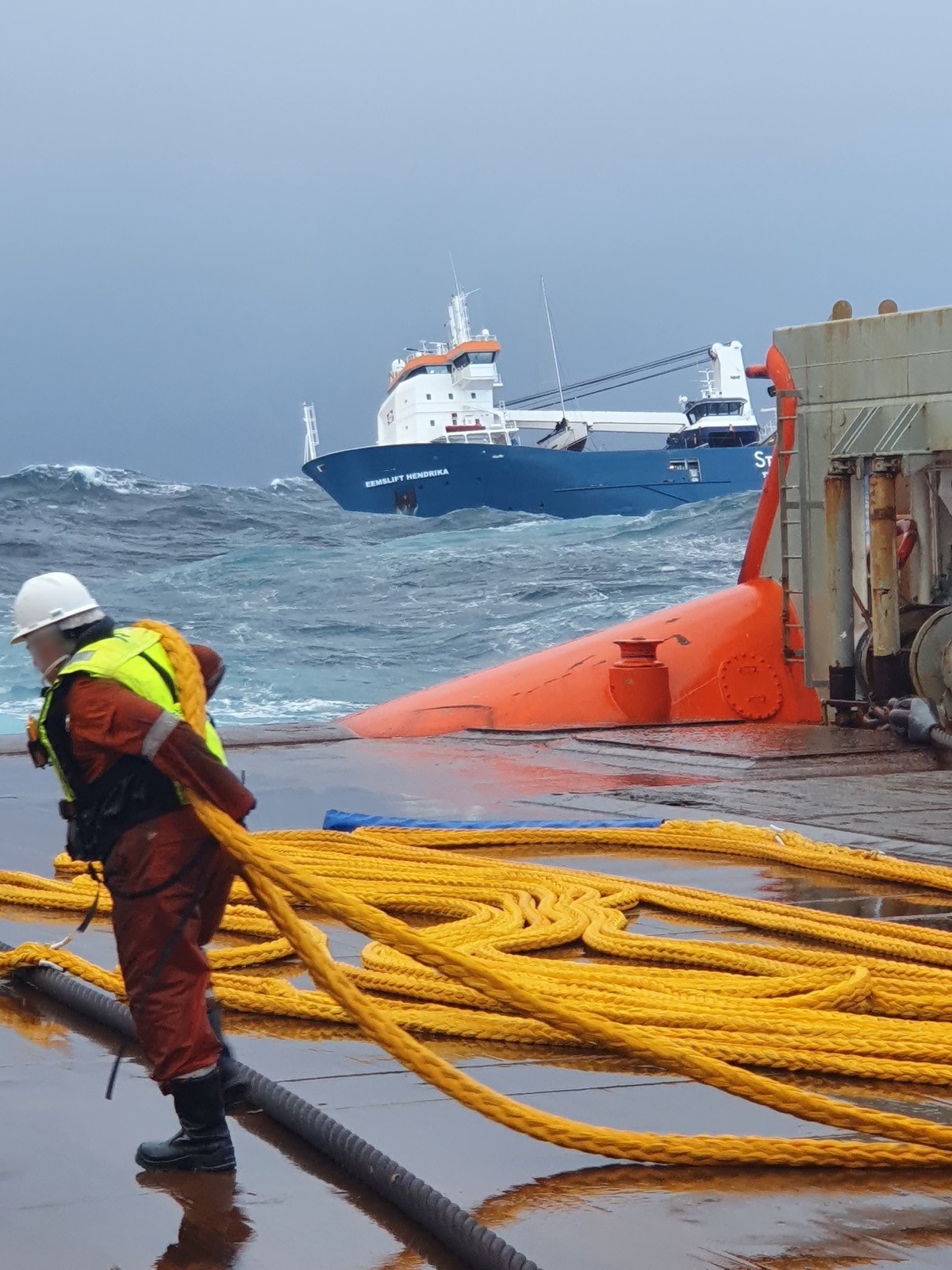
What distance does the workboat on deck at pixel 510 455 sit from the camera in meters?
60.3

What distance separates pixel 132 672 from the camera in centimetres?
295

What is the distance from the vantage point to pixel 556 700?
467 inches

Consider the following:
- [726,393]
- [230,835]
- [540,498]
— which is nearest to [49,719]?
[230,835]

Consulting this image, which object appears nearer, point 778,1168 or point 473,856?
point 778,1168

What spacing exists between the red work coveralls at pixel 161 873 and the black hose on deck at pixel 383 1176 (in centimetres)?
31

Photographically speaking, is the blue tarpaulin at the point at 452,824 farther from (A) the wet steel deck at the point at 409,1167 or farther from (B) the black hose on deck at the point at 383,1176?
(B) the black hose on deck at the point at 383,1176

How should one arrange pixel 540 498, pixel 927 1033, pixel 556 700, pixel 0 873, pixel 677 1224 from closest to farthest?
pixel 677 1224
pixel 927 1033
pixel 0 873
pixel 556 700
pixel 540 498

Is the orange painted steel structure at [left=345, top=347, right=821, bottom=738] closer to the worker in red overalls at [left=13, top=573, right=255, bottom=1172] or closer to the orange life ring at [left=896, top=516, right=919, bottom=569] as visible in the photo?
the orange life ring at [left=896, top=516, right=919, bottom=569]

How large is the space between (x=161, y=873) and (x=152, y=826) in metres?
0.09

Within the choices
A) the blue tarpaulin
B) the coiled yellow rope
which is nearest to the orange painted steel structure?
the blue tarpaulin

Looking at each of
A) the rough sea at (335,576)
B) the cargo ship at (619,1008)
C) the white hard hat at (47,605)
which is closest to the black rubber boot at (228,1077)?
the cargo ship at (619,1008)

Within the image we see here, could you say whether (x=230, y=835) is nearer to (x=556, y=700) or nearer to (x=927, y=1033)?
(x=927, y=1033)

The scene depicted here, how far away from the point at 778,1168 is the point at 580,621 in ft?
82.2

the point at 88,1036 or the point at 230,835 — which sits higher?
the point at 230,835
